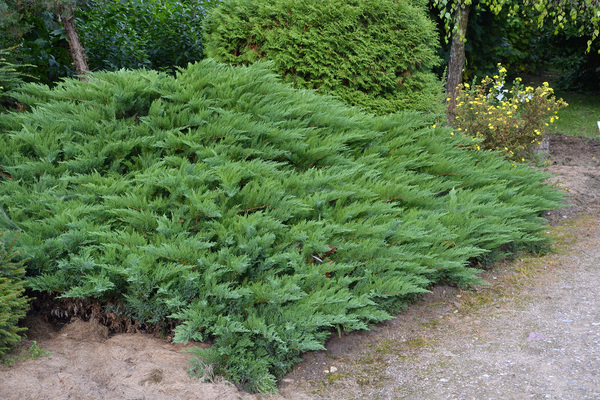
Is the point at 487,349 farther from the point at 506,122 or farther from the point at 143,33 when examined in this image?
the point at 143,33

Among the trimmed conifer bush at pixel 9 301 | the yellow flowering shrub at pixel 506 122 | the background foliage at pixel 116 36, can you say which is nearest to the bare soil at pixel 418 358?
the trimmed conifer bush at pixel 9 301

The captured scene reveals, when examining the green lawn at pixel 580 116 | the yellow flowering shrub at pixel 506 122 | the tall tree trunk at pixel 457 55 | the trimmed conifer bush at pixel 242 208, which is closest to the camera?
the trimmed conifer bush at pixel 242 208

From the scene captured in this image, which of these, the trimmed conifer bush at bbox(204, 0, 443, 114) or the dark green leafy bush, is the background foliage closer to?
the dark green leafy bush

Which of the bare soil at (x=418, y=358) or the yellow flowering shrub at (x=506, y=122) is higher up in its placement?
the yellow flowering shrub at (x=506, y=122)

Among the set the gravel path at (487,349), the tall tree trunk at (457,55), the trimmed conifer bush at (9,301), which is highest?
the tall tree trunk at (457,55)

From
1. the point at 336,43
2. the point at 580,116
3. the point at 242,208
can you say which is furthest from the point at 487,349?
the point at 580,116

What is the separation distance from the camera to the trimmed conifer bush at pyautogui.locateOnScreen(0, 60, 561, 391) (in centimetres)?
327

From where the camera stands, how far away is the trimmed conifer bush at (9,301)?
282 cm

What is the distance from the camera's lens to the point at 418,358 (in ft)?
10.8

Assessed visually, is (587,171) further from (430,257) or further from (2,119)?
(2,119)

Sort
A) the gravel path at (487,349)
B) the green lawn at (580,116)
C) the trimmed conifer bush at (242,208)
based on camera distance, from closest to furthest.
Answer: the gravel path at (487,349), the trimmed conifer bush at (242,208), the green lawn at (580,116)

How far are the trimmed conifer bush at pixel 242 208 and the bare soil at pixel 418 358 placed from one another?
0.53ft

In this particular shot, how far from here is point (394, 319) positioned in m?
3.74

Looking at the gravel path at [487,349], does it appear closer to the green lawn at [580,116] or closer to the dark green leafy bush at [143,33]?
the dark green leafy bush at [143,33]
